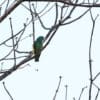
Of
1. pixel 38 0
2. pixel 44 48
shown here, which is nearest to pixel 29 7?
pixel 38 0

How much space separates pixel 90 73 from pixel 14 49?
3.22 feet

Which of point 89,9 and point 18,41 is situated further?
point 18,41

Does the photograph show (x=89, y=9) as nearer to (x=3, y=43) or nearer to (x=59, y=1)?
(x=59, y=1)

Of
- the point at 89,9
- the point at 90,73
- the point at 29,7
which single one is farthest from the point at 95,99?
the point at 29,7

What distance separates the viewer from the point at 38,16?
5.02 meters

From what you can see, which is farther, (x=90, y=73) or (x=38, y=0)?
(x=38, y=0)

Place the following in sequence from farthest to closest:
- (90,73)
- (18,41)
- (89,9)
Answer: (18,41) → (89,9) → (90,73)

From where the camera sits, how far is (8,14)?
15.6 ft

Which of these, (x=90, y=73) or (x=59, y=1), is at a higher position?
(x=59, y=1)

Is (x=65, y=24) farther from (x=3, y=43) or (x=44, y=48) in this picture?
(x=3, y=43)

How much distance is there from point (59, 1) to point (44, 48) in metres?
0.51

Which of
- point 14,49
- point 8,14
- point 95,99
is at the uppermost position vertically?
point 8,14

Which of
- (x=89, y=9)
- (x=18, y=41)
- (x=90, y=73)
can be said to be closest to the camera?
(x=90, y=73)

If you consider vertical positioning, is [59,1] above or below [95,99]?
above
